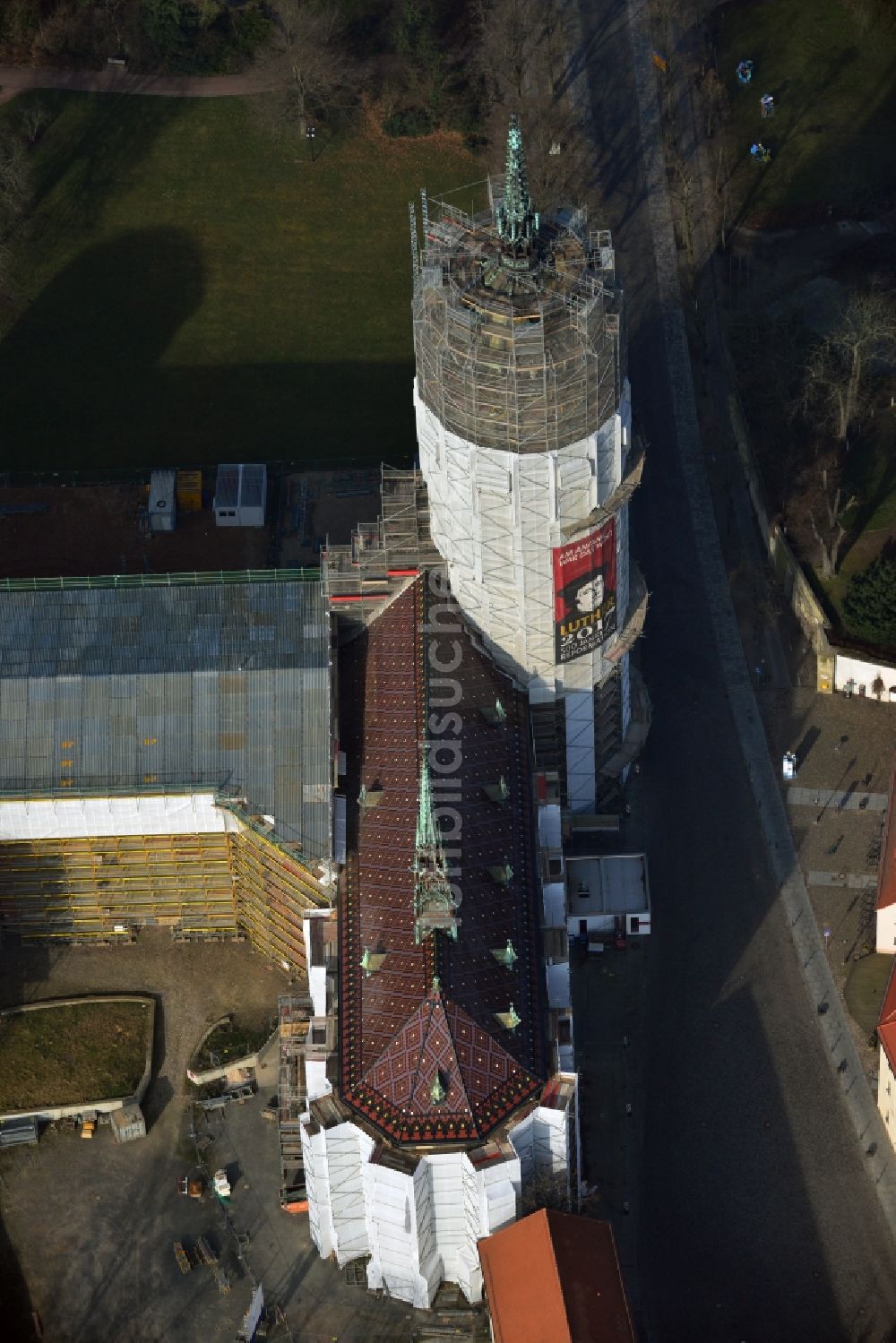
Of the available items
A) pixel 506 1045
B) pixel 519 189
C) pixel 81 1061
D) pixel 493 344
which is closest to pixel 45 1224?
pixel 81 1061

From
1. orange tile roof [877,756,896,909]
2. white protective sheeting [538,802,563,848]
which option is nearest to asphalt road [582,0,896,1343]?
orange tile roof [877,756,896,909]

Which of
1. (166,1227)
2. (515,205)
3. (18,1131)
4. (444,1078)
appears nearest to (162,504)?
(515,205)

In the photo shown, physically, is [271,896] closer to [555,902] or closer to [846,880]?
[555,902]

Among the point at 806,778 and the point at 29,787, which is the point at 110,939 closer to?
the point at 29,787

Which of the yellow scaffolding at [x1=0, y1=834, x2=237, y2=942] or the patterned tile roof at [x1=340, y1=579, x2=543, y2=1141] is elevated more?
the patterned tile roof at [x1=340, y1=579, x2=543, y2=1141]

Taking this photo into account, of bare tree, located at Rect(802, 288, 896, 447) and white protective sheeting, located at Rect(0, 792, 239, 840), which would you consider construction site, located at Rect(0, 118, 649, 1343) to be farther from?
bare tree, located at Rect(802, 288, 896, 447)

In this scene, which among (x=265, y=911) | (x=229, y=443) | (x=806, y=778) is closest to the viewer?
(x=265, y=911)

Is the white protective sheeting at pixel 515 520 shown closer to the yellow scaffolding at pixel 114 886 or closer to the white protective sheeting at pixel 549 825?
the white protective sheeting at pixel 549 825
